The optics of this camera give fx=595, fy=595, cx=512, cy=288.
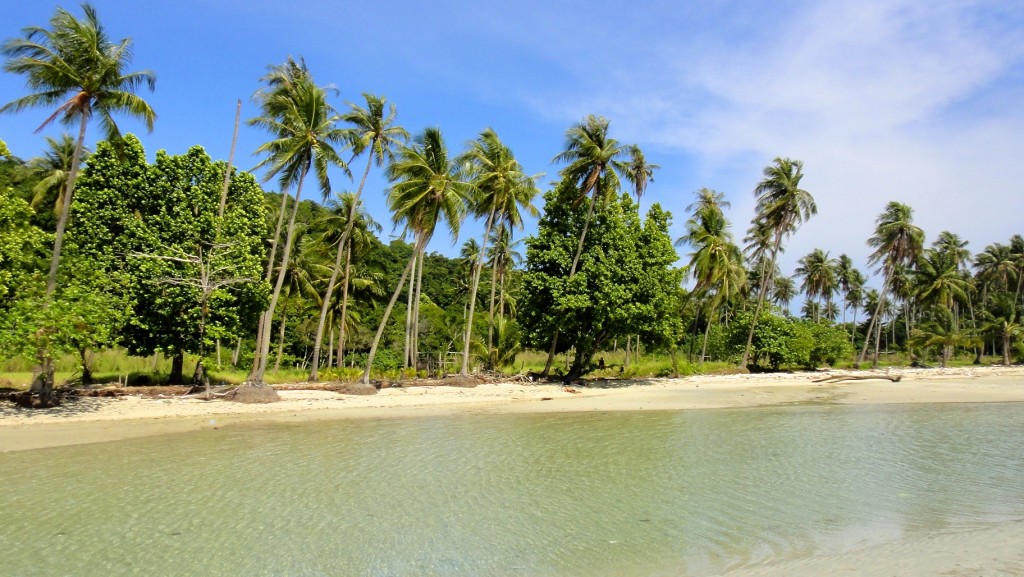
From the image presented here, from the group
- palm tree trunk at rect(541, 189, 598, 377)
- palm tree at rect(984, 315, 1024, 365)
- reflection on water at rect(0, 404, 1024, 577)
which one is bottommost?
reflection on water at rect(0, 404, 1024, 577)

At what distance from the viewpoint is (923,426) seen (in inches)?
652

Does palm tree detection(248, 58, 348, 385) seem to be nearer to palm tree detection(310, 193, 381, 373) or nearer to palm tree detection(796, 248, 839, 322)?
palm tree detection(310, 193, 381, 373)

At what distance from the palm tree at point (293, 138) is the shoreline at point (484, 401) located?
2.81m

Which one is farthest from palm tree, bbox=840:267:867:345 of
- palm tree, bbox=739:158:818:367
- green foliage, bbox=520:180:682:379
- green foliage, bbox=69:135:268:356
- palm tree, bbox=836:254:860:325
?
green foliage, bbox=69:135:268:356

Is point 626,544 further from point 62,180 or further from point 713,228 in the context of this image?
point 713,228

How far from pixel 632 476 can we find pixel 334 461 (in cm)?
552

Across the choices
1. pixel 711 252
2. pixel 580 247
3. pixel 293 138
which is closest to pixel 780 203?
pixel 711 252

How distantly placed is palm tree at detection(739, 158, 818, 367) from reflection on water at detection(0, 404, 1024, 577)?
25.8m

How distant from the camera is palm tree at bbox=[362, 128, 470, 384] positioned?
23375 millimetres

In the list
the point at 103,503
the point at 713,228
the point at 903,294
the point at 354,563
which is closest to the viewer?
the point at 354,563

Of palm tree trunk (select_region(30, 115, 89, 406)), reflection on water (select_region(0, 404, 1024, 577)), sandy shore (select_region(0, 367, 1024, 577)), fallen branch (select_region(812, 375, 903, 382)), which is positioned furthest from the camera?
fallen branch (select_region(812, 375, 903, 382))

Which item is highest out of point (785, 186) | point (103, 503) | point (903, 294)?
point (785, 186)

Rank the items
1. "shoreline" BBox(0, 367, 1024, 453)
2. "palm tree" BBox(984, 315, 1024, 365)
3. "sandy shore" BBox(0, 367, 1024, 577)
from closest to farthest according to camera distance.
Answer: "sandy shore" BBox(0, 367, 1024, 577), "shoreline" BBox(0, 367, 1024, 453), "palm tree" BBox(984, 315, 1024, 365)

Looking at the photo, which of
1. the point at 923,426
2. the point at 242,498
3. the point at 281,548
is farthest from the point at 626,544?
the point at 923,426
